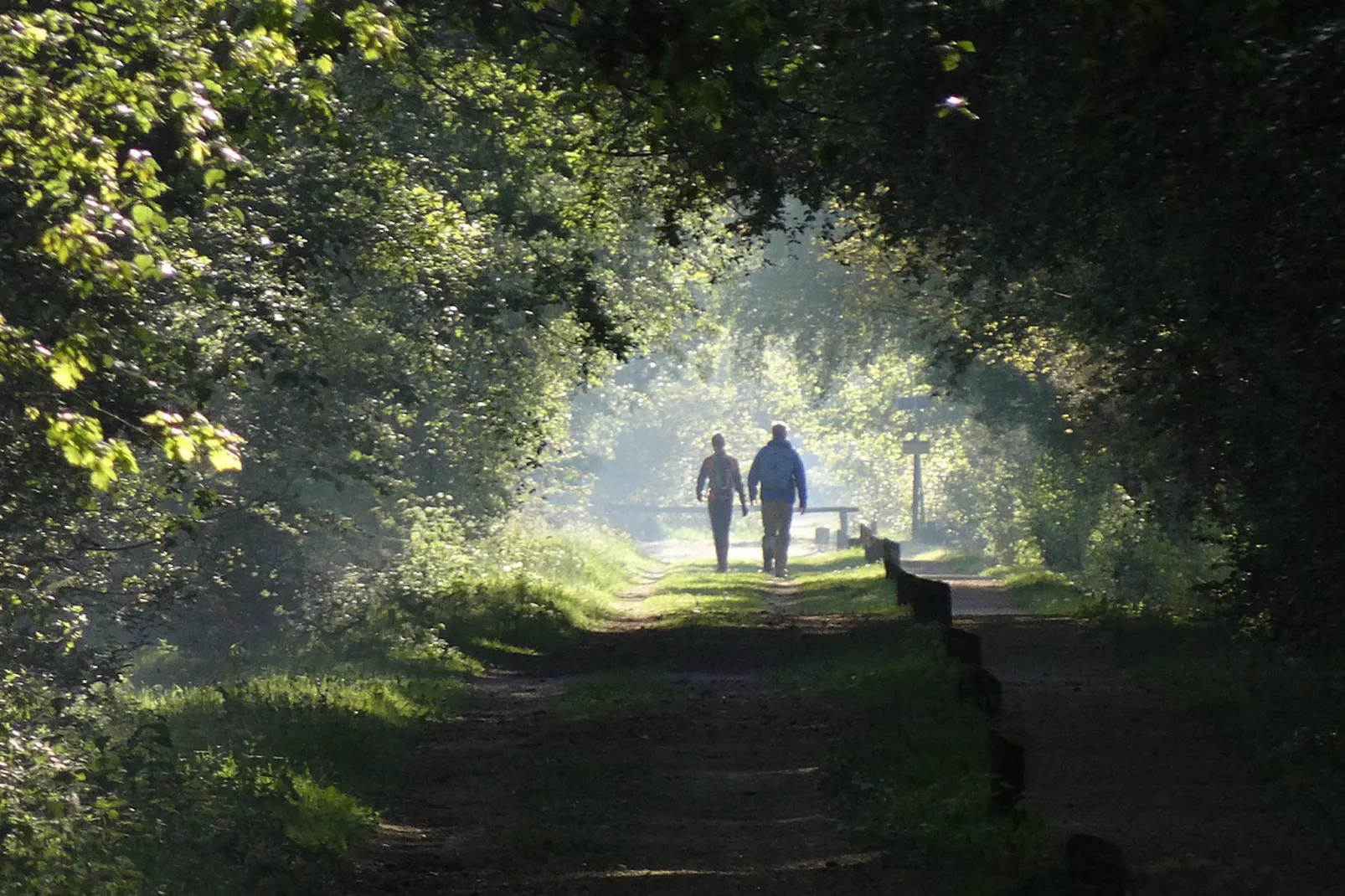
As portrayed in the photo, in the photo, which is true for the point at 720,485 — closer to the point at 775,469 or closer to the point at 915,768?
the point at 775,469

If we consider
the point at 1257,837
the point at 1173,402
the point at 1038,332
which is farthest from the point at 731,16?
the point at 1038,332

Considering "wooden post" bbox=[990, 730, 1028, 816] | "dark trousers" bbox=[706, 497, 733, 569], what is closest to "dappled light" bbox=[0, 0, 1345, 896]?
"wooden post" bbox=[990, 730, 1028, 816]

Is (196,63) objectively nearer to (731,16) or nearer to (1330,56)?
(731,16)

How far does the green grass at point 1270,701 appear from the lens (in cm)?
985

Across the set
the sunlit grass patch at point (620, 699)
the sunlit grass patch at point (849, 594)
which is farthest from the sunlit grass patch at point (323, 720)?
the sunlit grass patch at point (849, 594)

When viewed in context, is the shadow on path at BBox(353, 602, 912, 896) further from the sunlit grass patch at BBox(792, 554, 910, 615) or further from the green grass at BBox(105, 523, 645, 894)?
the sunlit grass patch at BBox(792, 554, 910, 615)

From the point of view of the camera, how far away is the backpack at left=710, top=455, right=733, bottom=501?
32.9 m

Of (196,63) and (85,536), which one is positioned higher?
(196,63)

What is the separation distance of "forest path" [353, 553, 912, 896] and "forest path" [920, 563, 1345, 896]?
1.32 meters

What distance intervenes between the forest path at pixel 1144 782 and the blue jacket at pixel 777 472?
13.5 m

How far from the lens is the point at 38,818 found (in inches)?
358

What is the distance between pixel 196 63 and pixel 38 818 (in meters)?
4.22

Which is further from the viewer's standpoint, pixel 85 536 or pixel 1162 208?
pixel 85 536

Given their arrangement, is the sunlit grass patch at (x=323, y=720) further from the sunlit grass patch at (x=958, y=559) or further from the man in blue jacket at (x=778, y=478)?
the sunlit grass patch at (x=958, y=559)
